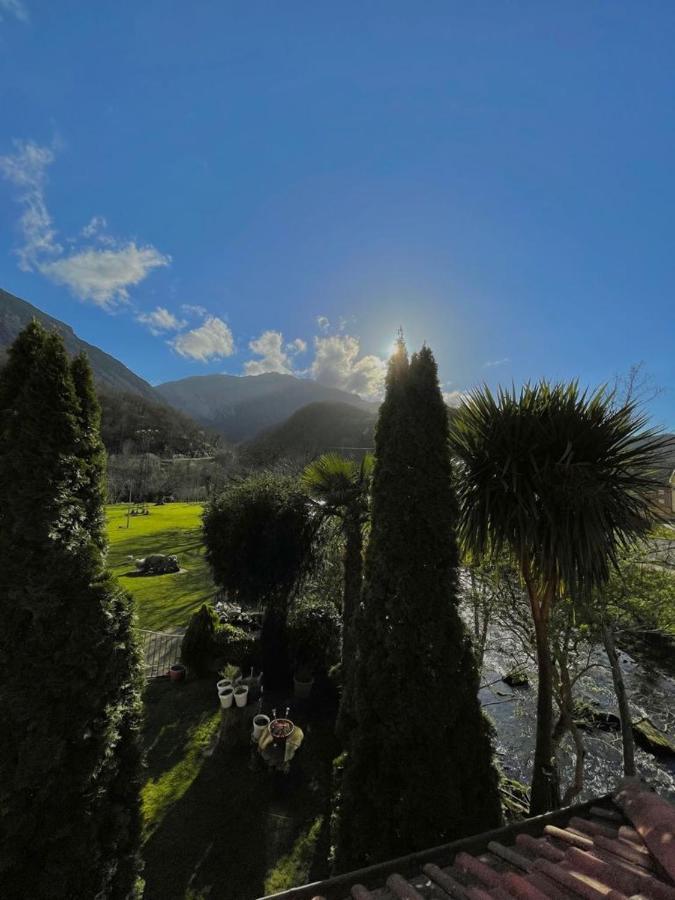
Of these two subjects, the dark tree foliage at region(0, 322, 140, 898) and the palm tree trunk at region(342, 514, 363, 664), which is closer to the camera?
the dark tree foliage at region(0, 322, 140, 898)

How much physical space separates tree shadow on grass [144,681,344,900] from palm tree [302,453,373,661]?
7.40ft

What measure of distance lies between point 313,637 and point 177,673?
3.95 m

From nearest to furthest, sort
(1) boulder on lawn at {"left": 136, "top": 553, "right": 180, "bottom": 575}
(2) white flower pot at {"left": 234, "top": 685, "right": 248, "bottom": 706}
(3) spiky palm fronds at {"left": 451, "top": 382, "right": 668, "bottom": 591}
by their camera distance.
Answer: (3) spiky palm fronds at {"left": 451, "top": 382, "right": 668, "bottom": 591} < (2) white flower pot at {"left": 234, "top": 685, "right": 248, "bottom": 706} < (1) boulder on lawn at {"left": 136, "top": 553, "right": 180, "bottom": 575}

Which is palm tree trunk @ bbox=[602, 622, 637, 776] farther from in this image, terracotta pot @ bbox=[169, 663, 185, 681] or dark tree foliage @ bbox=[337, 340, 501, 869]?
terracotta pot @ bbox=[169, 663, 185, 681]

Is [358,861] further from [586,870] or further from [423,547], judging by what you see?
[423,547]

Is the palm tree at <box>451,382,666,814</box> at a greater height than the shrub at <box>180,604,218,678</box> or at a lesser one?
greater

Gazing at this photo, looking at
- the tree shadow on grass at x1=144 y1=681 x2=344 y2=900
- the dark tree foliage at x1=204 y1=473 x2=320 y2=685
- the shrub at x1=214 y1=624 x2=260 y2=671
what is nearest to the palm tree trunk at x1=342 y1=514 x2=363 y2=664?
the dark tree foliage at x1=204 y1=473 x2=320 y2=685

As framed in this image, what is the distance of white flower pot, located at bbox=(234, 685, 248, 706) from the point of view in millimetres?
8227

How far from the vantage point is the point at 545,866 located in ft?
8.40

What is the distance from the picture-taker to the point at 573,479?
16.3 ft

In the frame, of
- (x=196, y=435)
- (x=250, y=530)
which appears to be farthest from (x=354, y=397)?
(x=250, y=530)

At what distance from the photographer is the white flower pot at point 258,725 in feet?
25.1

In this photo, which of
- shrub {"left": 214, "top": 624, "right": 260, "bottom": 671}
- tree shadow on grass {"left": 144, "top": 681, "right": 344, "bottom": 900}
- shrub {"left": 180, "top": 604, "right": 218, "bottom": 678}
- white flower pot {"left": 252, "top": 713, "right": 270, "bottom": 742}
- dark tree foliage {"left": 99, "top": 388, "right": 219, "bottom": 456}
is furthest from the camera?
dark tree foliage {"left": 99, "top": 388, "right": 219, "bottom": 456}

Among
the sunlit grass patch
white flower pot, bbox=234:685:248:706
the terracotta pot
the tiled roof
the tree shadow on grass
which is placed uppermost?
the tiled roof
